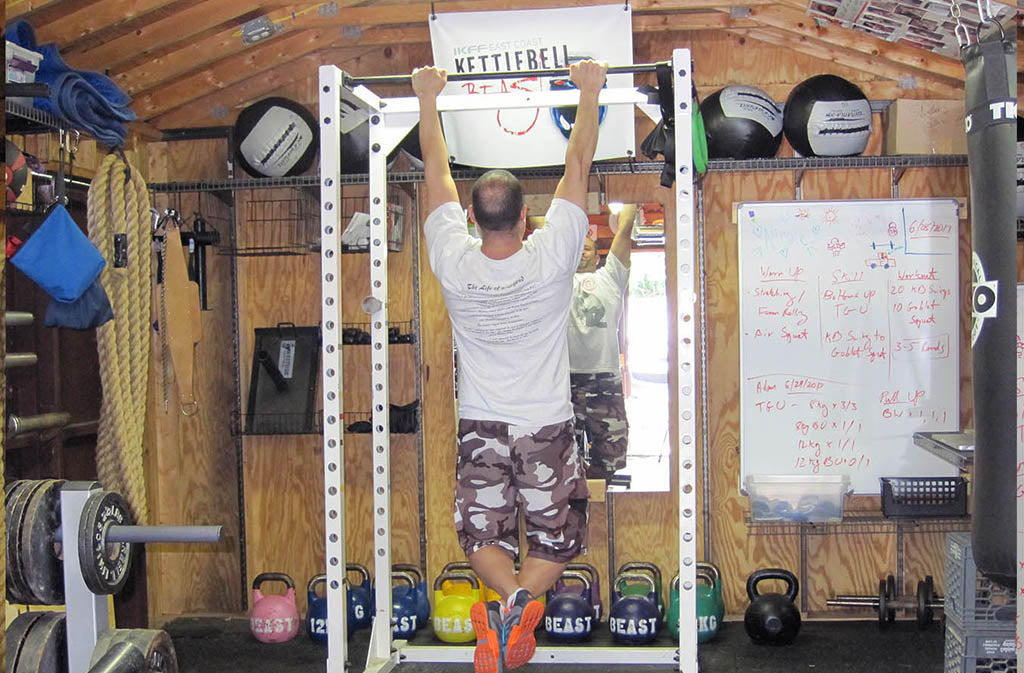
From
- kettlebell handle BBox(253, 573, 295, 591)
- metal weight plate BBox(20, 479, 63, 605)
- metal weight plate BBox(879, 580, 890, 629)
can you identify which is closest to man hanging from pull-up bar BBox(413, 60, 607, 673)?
metal weight plate BBox(20, 479, 63, 605)

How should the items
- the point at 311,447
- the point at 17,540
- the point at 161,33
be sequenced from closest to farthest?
1. the point at 17,540
2. the point at 161,33
3. the point at 311,447

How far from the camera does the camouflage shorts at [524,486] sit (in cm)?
314

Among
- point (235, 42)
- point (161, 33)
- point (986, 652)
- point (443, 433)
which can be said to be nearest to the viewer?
point (986, 652)

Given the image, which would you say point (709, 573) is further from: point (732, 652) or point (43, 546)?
point (43, 546)

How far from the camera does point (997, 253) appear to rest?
263 centimetres

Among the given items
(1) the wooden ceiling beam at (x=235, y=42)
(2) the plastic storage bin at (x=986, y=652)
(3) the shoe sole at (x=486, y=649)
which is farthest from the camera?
(1) the wooden ceiling beam at (x=235, y=42)

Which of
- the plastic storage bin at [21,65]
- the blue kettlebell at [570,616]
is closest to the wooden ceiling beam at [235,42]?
the plastic storage bin at [21,65]

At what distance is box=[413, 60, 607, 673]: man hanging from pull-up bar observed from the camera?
3.00 meters

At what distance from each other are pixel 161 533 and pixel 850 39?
3937mm

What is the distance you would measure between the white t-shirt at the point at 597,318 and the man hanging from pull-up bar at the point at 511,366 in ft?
4.25

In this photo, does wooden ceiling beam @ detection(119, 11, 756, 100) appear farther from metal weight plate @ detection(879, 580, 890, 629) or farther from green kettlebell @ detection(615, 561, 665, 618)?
metal weight plate @ detection(879, 580, 890, 629)

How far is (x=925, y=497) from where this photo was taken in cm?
439

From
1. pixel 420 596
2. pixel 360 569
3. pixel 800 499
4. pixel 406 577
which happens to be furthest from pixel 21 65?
pixel 800 499

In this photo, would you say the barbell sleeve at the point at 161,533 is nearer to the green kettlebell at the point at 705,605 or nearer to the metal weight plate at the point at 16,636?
the metal weight plate at the point at 16,636
